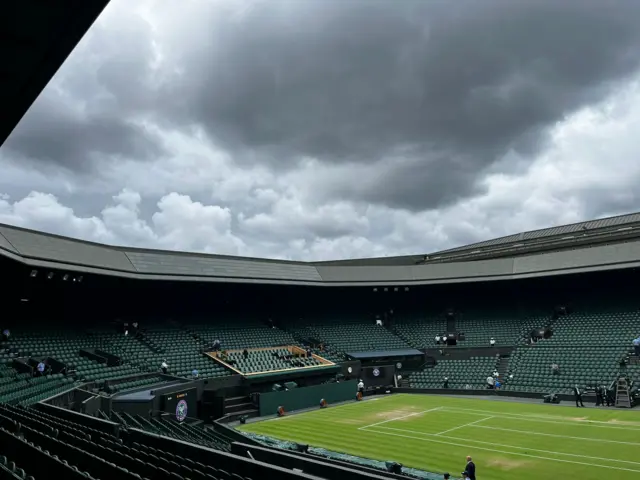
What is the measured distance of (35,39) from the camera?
6.30m

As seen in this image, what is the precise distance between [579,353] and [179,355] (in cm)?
2913

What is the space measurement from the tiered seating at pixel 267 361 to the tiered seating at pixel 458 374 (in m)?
9.26

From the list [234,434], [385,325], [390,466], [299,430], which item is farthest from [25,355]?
[385,325]

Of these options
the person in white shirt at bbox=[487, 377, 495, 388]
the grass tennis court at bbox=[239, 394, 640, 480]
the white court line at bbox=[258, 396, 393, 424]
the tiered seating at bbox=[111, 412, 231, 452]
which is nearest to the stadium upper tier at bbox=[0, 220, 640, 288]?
the tiered seating at bbox=[111, 412, 231, 452]

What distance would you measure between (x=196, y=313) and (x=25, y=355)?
1757 cm

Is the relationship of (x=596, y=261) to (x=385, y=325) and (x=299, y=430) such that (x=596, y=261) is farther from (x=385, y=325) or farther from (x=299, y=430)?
(x=299, y=430)

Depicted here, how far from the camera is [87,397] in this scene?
21.5m

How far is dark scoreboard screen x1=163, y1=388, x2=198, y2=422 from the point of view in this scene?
2529cm

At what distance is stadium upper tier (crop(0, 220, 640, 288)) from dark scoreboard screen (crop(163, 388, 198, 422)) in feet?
32.4

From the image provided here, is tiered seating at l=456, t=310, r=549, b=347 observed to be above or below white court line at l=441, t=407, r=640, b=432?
above

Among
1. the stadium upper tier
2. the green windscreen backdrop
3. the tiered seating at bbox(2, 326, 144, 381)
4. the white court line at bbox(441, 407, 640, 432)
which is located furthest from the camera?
the green windscreen backdrop

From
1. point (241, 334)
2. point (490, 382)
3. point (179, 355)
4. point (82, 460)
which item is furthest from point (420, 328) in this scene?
point (82, 460)

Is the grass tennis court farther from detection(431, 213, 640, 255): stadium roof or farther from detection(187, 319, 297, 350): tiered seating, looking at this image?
A: detection(431, 213, 640, 255): stadium roof

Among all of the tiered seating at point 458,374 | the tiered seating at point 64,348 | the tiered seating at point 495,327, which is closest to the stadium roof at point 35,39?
the tiered seating at point 64,348
